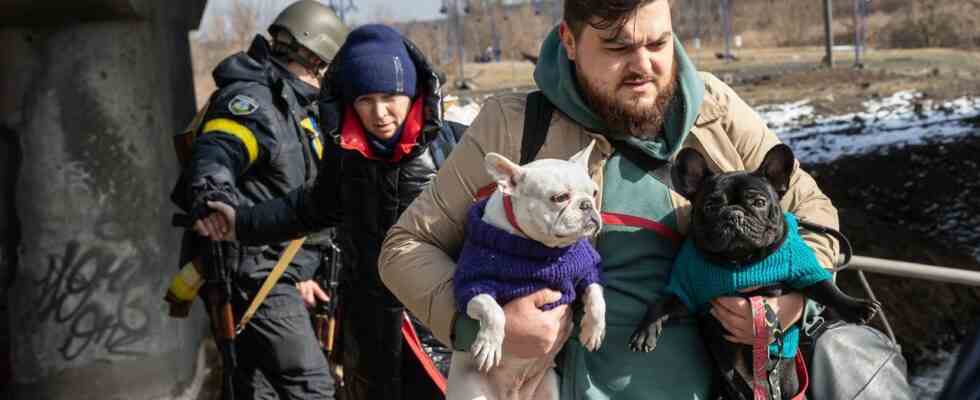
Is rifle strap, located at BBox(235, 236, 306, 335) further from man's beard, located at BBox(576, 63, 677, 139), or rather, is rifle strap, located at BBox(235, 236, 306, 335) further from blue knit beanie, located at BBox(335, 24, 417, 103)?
man's beard, located at BBox(576, 63, 677, 139)

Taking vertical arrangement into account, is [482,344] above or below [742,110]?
below

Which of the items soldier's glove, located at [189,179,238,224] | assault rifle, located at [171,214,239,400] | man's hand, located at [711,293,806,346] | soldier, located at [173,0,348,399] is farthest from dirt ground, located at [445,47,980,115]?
man's hand, located at [711,293,806,346]

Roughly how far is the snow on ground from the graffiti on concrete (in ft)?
21.7

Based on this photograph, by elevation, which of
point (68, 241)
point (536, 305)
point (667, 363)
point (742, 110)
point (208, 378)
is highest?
point (742, 110)

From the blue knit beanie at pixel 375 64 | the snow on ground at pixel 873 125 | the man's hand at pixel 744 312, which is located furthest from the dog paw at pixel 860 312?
the snow on ground at pixel 873 125

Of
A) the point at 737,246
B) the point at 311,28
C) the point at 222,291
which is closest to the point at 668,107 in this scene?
the point at 737,246

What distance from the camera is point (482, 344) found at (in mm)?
2857

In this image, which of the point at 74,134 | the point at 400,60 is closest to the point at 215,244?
the point at 400,60

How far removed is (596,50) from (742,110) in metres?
0.44

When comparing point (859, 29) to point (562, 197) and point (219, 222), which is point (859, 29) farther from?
point (562, 197)

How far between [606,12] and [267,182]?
122 inches

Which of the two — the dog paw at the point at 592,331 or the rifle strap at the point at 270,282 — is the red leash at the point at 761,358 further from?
the rifle strap at the point at 270,282

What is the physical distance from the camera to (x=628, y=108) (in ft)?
9.73

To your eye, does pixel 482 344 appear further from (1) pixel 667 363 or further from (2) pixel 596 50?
(2) pixel 596 50
